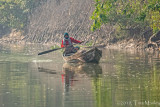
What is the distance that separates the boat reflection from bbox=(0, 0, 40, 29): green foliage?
116 ft

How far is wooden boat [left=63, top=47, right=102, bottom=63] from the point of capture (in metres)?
24.8

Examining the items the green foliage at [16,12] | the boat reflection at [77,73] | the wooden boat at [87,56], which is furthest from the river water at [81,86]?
the green foliage at [16,12]

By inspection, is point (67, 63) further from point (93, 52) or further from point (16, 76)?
point (16, 76)

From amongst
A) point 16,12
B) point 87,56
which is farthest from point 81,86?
point 16,12

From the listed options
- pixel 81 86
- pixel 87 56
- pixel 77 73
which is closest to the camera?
A: pixel 81 86

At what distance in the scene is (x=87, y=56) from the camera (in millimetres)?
24953

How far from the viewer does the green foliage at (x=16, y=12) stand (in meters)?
59.4

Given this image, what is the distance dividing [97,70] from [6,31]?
46.0 meters

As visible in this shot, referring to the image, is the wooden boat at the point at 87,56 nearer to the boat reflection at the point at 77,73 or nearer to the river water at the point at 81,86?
the boat reflection at the point at 77,73

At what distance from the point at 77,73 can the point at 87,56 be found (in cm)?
488

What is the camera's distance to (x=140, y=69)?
2131cm

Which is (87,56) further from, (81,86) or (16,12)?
(16,12)

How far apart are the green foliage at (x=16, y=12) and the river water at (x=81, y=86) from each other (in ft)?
121

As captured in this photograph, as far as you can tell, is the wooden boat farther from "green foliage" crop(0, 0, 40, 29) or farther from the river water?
"green foliage" crop(0, 0, 40, 29)
